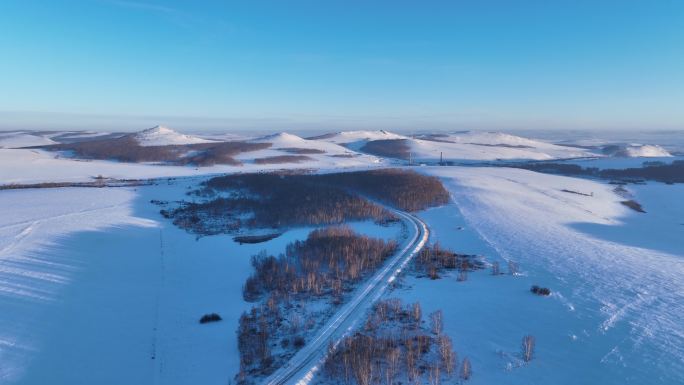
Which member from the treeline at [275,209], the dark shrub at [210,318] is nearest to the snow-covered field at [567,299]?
the treeline at [275,209]

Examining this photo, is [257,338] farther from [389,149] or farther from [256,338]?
[389,149]

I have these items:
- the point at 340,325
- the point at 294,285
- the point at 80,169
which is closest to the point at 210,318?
the point at 294,285

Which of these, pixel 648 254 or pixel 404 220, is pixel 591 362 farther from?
pixel 404 220

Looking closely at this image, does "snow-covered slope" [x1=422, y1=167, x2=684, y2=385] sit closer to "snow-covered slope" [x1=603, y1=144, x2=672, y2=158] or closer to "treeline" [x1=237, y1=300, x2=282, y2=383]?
"treeline" [x1=237, y1=300, x2=282, y2=383]

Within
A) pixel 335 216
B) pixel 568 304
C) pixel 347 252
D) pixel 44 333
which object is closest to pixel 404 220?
pixel 335 216

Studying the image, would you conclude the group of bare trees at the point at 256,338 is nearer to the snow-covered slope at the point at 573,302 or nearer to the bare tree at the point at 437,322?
the bare tree at the point at 437,322

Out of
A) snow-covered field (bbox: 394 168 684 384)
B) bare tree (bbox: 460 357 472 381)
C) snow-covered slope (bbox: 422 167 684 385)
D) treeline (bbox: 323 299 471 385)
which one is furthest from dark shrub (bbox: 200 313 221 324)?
bare tree (bbox: 460 357 472 381)
